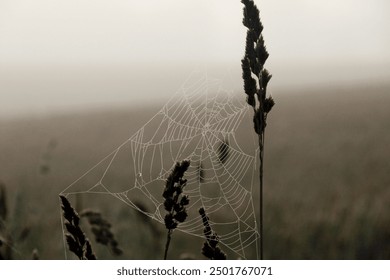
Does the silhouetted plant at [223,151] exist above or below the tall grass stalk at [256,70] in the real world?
below

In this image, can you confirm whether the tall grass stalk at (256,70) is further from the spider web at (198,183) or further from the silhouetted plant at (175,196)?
the spider web at (198,183)

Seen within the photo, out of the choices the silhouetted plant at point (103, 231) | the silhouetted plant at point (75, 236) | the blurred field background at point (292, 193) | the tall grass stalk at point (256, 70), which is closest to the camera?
the silhouetted plant at point (75, 236)

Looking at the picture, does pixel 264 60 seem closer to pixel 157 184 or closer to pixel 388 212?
pixel 388 212

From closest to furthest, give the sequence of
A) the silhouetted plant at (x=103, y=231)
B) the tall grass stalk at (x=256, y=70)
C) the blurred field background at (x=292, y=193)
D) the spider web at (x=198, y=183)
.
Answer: the tall grass stalk at (x=256, y=70) < the silhouetted plant at (x=103, y=231) < the blurred field background at (x=292, y=193) < the spider web at (x=198, y=183)

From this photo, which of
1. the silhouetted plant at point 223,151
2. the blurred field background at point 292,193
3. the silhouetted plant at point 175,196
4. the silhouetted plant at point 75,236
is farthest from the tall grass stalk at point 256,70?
the blurred field background at point 292,193
